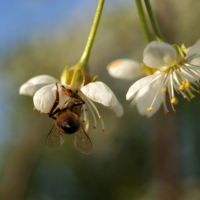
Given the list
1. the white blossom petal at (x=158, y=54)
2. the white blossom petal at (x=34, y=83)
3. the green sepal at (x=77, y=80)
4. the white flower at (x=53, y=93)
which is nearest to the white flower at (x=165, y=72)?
the white blossom petal at (x=158, y=54)

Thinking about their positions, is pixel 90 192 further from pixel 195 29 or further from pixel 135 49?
pixel 195 29

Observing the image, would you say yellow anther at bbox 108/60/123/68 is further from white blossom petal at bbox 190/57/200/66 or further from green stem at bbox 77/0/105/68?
white blossom petal at bbox 190/57/200/66

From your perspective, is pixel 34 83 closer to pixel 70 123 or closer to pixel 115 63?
pixel 70 123

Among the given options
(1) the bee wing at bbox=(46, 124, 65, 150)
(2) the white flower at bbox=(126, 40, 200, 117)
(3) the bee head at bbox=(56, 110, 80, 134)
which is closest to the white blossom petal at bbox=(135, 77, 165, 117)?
(2) the white flower at bbox=(126, 40, 200, 117)

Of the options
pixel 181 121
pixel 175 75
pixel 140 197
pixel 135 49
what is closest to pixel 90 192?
pixel 140 197

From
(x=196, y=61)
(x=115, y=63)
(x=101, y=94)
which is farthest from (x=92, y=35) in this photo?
(x=196, y=61)

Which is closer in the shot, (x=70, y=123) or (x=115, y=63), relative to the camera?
(x=70, y=123)
